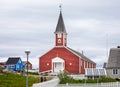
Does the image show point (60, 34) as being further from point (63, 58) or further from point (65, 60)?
point (65, 60)

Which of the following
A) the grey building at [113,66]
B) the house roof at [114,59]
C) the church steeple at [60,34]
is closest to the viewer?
the grey building at [113,66]

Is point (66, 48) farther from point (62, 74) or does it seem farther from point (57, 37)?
point (62, 74)

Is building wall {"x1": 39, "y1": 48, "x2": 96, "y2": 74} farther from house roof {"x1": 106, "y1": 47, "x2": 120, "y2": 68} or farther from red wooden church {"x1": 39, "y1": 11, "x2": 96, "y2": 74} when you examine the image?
house roof {"x1": 106, "y1": 47, "x2": 120, "y2": 68}

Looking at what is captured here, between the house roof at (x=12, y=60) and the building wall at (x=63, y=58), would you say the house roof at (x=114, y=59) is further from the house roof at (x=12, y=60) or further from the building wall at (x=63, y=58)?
the house roof at (x=12, y=60)

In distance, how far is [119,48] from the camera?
73688 mm

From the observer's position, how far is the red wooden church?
82.8 m

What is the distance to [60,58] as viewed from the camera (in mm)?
83688

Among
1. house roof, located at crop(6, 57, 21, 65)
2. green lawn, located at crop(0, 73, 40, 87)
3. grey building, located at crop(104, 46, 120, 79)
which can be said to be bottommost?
green lawn, located at crop(0, 73, 40, 87)

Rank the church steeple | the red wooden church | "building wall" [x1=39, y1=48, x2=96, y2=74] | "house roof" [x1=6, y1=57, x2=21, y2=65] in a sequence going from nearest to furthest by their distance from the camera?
"building wall" [x1=39, y1=48, x2=96, y2=74]
the red wooden church
the church steeple
"house roof" [x1=6, y1=57, x2=21, y2=65]

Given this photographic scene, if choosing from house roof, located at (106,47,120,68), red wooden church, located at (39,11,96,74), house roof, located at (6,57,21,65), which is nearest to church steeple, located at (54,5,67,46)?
red wooden church, located at (39,11,96,74)

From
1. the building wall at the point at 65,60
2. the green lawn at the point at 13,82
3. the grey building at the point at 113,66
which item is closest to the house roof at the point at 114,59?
the grey building at the point at 113,66

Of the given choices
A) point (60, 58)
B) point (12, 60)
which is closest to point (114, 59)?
point (60, 58)

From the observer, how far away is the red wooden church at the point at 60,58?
82.8 meters

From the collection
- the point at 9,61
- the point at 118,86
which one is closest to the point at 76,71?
the point at 9,61
